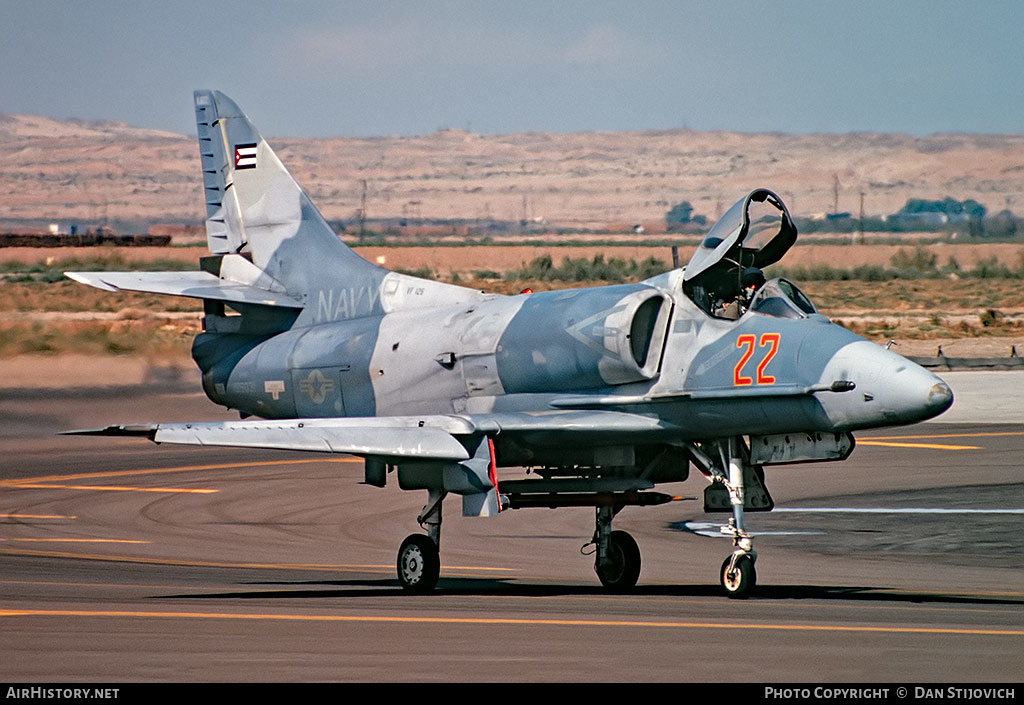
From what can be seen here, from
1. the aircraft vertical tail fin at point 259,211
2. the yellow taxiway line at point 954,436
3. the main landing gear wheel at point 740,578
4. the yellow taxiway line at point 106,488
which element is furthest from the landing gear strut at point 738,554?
the yellow taxiway line at point 954,436

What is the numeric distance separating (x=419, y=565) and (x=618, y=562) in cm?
211

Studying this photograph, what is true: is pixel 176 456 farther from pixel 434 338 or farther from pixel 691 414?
pixel 691 414

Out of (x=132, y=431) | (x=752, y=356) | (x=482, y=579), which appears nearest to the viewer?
(x=752, y=356)

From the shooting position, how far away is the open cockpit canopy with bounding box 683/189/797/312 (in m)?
15.9

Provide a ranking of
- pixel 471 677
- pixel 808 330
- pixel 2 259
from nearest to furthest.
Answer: pixel 471 677 → pixel 808 330 → pixel 2 259

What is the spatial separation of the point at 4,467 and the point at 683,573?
1608cm

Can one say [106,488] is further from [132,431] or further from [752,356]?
[752,356]

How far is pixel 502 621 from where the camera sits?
13.2 metres

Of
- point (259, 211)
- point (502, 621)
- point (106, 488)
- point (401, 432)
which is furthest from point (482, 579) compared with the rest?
point (106, 488)

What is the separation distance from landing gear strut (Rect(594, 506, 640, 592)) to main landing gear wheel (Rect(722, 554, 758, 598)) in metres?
1.82

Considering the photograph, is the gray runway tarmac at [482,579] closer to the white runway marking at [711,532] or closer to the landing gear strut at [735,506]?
the white runway marking at [711,532]

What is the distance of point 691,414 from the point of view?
15.8 meters

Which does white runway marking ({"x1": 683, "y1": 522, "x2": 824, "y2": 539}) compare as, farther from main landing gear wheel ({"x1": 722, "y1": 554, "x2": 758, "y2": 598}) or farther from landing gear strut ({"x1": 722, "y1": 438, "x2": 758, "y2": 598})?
main landing gear wheel ({"x1": 722, "y1": 554, "x2": 758, "y2": 598})
